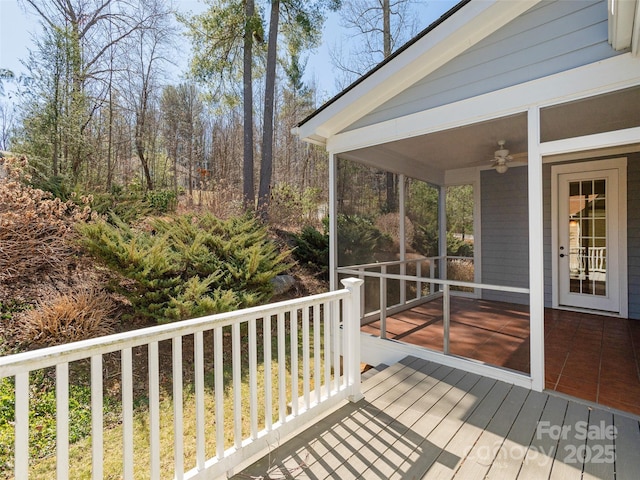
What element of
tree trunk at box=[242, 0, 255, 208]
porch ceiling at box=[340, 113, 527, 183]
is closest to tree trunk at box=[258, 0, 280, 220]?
tree trunk at box=[242, 0, 255, 208]

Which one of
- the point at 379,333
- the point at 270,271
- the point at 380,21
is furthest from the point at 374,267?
the point at 380,21

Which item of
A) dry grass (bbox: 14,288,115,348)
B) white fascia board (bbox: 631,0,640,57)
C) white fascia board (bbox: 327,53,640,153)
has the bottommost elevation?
dry grass (bbox: 14,288,115,348)

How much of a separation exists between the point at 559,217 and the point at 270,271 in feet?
16.2

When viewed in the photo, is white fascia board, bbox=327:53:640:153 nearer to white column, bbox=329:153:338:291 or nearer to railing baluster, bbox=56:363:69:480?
white column, bbox=329:153:338:291

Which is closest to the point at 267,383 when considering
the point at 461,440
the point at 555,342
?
the point at 461,440

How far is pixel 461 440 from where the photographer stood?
2.35 metres

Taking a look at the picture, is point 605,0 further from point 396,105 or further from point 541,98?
point 396,105

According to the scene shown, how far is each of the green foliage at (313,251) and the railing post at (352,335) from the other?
509 cm

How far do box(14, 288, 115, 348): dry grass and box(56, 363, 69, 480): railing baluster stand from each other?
124 inches

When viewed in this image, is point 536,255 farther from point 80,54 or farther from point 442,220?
point 80,54

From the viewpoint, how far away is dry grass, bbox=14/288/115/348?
3.94m

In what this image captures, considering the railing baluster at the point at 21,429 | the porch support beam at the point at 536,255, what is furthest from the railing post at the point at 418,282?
the railing baluster at the point at 21,429

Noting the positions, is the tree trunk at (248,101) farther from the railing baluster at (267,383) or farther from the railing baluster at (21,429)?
the railing baluster at (21,429)

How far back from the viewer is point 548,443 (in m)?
2.30
